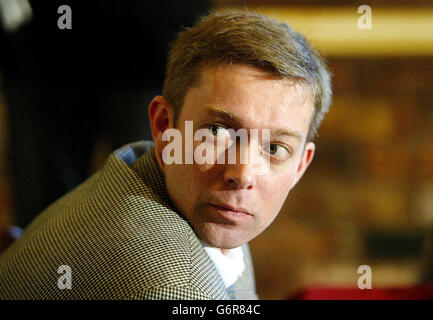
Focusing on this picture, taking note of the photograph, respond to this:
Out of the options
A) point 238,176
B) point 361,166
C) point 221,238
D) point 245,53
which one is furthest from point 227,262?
point 361,166

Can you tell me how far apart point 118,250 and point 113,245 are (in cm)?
1

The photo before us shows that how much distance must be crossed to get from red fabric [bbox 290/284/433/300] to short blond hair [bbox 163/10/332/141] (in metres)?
0.40

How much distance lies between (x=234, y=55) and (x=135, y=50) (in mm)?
913

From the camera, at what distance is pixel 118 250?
672mm

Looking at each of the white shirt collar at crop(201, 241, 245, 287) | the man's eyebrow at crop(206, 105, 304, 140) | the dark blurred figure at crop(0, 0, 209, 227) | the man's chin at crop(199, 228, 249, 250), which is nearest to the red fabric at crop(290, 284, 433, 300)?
the white shirt collar at crop(201, 241, 245, 287)

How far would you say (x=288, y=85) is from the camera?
30.5 inches

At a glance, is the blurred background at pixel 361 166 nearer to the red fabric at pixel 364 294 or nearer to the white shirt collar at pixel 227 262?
the red fabric at pixel 364 294

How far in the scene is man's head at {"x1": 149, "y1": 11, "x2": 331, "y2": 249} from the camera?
0.75 metres

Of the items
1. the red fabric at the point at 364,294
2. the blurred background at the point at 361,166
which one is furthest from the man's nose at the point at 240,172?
the blurred background at the point at 361,166

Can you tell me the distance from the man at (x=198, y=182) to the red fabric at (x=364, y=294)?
30 centimetres

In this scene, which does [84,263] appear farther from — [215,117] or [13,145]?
[13,145]

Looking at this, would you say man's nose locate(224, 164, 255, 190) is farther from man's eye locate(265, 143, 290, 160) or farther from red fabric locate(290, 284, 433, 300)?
red fabric locate(290, 284, 433, 300)
